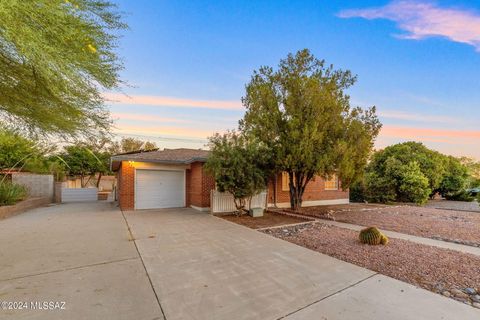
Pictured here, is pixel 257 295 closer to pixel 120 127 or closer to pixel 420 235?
pixel 120 127

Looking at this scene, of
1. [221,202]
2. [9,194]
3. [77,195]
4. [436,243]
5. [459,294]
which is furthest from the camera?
[77,195]

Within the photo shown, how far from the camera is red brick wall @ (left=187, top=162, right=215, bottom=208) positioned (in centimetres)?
1115

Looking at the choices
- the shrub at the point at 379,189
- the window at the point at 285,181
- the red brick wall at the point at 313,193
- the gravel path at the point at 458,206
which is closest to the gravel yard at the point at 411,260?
the red brick wall at the point at 313,193

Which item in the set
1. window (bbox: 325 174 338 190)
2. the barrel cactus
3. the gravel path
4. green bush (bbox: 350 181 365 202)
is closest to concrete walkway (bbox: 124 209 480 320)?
the barrel cactus

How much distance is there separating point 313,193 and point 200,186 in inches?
286

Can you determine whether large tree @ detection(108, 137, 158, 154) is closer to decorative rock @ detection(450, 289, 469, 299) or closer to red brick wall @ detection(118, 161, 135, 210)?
red brick wall @ detection(118, 161, 135, 210)

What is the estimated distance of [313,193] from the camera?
567 inches

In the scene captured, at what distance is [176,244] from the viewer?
566 cm

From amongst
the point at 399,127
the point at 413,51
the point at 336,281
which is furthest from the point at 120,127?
the point at 399,127

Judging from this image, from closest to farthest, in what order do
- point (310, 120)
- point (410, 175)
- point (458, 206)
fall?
1. point (310, 120)
2. point (458, 206)
3. point (410, 175)

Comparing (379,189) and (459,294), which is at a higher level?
(379,189)

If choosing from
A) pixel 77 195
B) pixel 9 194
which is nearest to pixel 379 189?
pixel 9 194

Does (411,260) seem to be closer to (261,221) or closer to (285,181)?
(261,221)

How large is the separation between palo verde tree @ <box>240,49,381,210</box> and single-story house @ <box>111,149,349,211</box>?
234 centimetres
